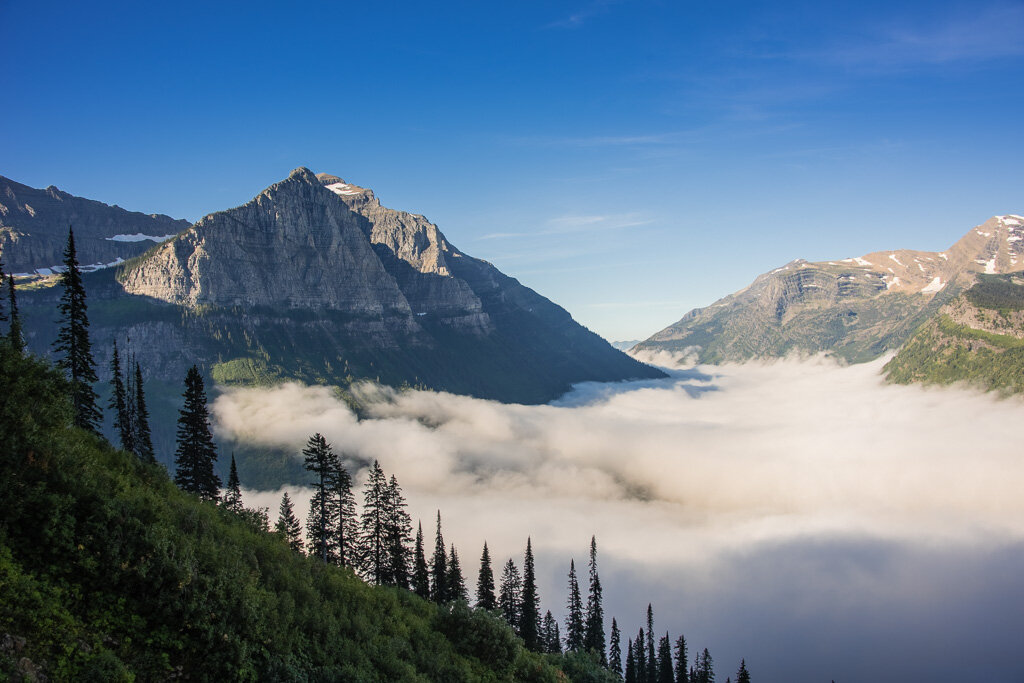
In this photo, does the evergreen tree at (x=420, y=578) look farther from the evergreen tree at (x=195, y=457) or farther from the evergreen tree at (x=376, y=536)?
the evergreen tree at (x=195, y=457)

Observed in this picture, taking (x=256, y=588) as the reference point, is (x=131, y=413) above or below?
above

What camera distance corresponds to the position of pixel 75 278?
177ft

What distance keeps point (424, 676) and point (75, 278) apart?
51031mm

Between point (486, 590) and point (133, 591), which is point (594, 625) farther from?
point (133, 591)

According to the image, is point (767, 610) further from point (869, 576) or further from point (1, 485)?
point (1, 485)

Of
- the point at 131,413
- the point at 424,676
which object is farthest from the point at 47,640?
the point at 131,413

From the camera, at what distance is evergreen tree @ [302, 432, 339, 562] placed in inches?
2205

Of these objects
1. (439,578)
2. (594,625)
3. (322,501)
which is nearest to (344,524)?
(322,501)

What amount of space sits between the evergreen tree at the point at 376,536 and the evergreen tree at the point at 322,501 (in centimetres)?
427

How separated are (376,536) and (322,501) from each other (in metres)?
11.3

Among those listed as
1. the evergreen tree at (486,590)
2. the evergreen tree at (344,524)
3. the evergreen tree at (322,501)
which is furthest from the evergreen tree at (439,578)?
the evergreen tree at (322,501)

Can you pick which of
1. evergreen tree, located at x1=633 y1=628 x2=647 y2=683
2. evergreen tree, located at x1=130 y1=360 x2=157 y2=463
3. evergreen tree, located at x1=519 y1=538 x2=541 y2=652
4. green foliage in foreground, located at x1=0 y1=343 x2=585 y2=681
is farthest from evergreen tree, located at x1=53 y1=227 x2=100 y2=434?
evergreen tree, located at x1=633 y1=628 x2=647 y2=683

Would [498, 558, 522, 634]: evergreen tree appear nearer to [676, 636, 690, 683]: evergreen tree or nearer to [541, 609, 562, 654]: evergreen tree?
[541, 609, 562, 654]: evergreen tree

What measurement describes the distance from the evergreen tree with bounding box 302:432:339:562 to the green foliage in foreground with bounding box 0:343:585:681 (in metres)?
23.0
